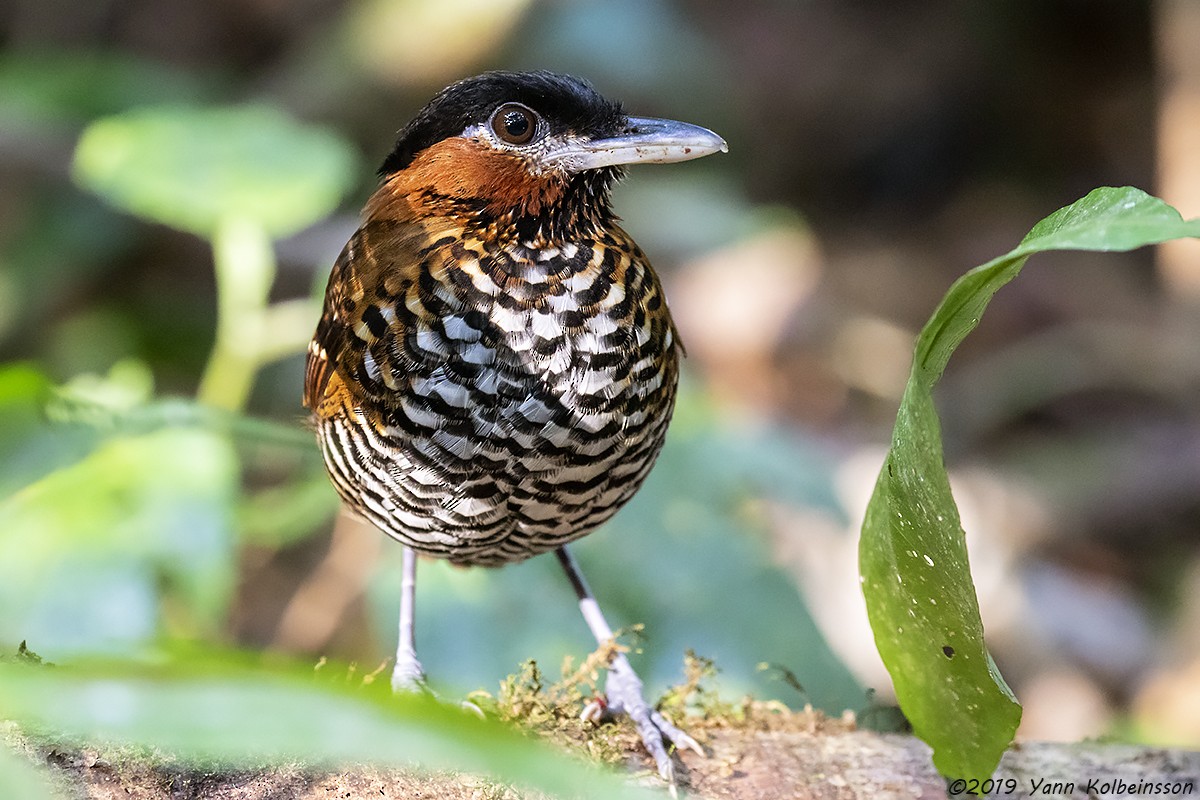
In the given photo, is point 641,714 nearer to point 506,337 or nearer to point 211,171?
point 506,337

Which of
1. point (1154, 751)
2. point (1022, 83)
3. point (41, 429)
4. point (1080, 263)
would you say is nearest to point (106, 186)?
point (41, 429)

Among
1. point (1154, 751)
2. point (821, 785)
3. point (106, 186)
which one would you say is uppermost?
point (106, 186)

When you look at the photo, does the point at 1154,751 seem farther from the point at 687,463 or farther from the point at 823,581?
the point at 823,581

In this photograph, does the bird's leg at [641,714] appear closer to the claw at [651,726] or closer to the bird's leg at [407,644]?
the claw at [651,726]

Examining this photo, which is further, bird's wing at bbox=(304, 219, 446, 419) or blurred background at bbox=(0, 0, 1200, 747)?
blurred background at bbox=(0, 0, 1200, 747)

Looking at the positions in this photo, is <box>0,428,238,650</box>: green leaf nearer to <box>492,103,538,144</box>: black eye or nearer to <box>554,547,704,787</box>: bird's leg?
<box>554,547,704,787</box>: bird's leg

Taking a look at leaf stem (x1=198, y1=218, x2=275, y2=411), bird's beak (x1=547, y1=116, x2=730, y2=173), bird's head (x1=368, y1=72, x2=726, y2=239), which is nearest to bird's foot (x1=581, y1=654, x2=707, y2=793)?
bird's head (x1=368, y1=72, x2=726, y2=239)
